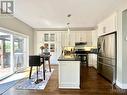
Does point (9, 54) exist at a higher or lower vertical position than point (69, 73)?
higher

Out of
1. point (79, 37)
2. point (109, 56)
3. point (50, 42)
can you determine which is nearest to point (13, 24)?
point (50, 42)

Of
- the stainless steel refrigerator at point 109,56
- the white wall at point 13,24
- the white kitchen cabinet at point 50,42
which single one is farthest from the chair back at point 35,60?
the white kitchen cabinet at point 50,42

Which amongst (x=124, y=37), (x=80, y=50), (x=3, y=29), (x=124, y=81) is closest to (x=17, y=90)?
(x=3, y=29)

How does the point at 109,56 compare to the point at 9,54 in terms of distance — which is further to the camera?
the point at 9,54

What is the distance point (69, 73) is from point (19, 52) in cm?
409

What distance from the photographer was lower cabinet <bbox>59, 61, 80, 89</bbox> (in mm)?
4727

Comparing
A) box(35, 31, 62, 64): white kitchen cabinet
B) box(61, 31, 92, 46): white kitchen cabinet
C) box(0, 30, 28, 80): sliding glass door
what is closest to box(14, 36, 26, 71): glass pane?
box(0, 30, 28, 80): sliding glass door

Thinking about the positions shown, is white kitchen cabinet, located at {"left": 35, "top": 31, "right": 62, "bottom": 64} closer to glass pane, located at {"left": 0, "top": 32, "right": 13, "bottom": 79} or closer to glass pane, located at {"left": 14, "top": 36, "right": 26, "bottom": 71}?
glass pane, located at {"left": 14, "top": 36, "right": 26, "bottom": 71}

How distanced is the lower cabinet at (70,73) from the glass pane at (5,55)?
251cm

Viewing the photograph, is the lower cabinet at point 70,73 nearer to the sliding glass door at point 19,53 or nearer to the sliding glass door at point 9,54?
the sliding glass door at point 9,54

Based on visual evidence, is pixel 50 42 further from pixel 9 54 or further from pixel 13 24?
pixel 13 24

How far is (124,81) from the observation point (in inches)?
184

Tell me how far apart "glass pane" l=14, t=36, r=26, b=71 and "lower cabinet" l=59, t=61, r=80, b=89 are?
3324 mm

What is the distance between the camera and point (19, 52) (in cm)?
794
